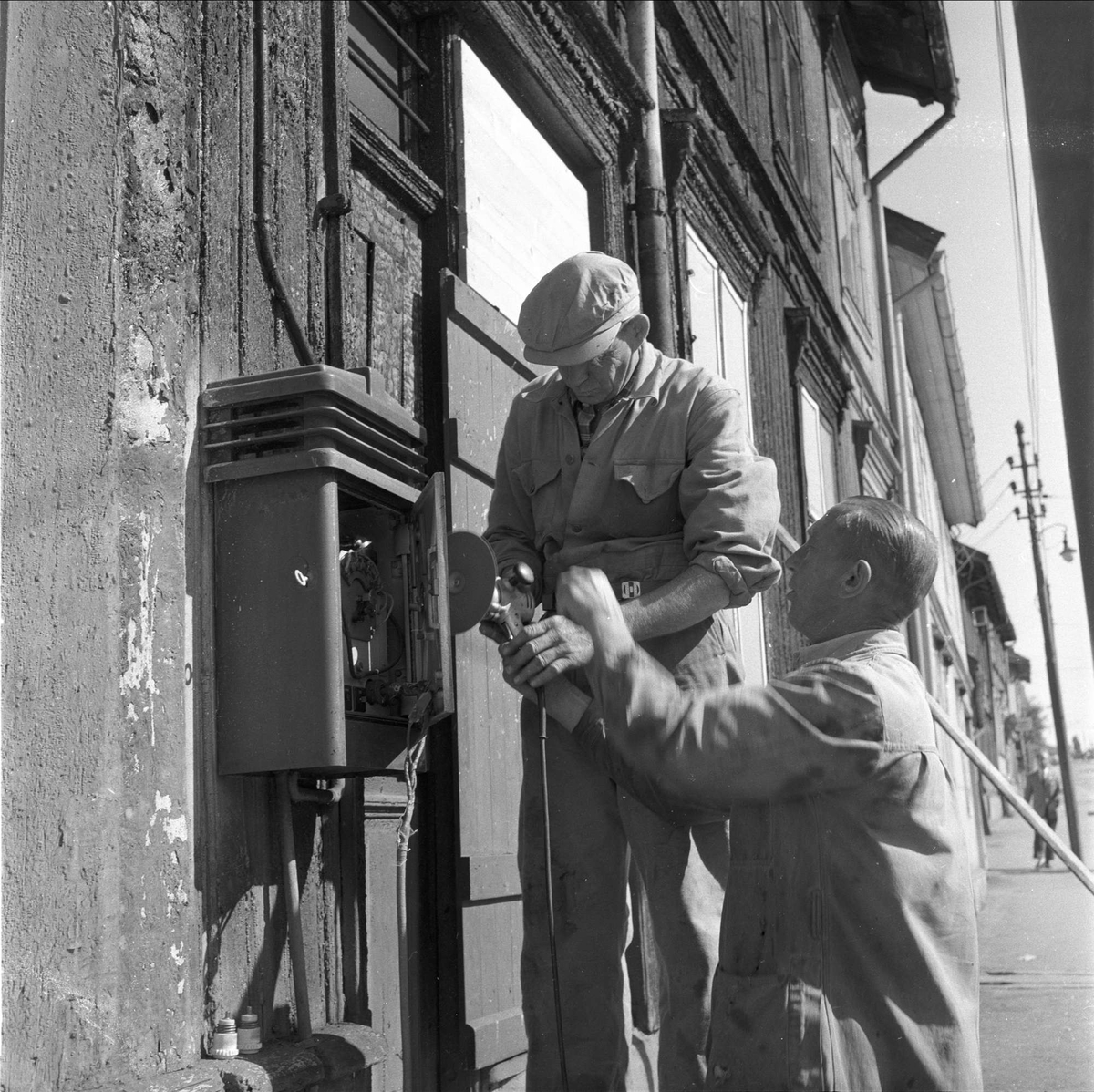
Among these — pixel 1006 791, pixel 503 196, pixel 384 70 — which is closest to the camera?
pixel 1006 791

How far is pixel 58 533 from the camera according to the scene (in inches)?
104

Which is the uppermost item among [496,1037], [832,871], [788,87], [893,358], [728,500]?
[788,87]

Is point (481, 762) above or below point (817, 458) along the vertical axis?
below

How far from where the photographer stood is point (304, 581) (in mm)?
2953

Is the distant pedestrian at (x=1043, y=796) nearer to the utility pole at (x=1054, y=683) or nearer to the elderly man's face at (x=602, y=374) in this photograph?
the utility pole at (x=1054, y=683)

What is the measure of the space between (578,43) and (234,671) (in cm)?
406

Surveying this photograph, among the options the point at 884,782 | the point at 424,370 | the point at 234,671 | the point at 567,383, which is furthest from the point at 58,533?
the point at 424,370

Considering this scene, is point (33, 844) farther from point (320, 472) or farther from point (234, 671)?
point (320, 472)

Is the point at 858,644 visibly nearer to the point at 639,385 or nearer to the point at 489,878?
the point at 639,385

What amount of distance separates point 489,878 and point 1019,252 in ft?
7.86

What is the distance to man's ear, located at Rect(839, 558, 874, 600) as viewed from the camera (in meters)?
2.29

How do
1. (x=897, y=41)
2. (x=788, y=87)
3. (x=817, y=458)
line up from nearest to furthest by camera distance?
(x=817, y=458), (x=788, y=87), (x=897, y=41)

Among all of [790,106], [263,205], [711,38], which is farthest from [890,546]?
[790,106]

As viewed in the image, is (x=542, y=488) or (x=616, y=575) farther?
(x=542, y=488)
